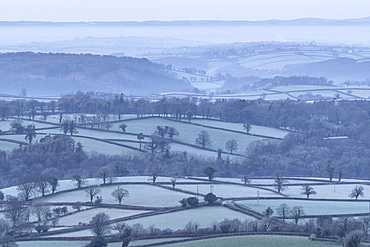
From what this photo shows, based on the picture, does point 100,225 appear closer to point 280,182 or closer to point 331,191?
point 280,182

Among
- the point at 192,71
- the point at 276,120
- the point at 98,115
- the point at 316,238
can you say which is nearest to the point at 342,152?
the point at 276,120

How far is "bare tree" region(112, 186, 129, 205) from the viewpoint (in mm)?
54562

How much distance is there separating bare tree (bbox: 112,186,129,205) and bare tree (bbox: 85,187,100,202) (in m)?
1.19

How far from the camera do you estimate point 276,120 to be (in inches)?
3740

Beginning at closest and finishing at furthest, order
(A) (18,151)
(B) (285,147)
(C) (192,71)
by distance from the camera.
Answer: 1. (A) (18,151)
2. (B) (285,147)
3. (C) (192,71)

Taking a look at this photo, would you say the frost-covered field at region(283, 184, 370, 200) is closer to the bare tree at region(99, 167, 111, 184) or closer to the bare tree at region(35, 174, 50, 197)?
the bare tree at region(99, 167, 111, 184)

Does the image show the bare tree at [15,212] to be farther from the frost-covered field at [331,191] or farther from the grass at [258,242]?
the frost-covered field at [331,191]

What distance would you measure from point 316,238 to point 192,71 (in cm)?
15589

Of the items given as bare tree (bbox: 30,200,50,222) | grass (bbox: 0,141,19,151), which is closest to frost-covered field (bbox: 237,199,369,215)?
bare tree (bbox: 30,200,50,222)

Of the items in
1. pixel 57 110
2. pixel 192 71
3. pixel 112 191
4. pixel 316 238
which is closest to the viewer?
pixel 316 238

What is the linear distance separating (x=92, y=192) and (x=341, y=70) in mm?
143290

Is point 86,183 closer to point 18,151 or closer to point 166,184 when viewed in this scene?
point 166,184

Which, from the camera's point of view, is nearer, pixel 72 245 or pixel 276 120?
pixel 72 245

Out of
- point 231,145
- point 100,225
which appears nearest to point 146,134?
point 231,145
